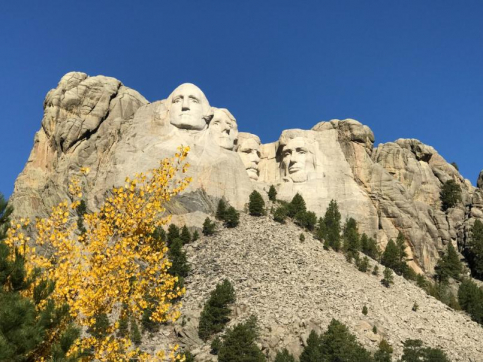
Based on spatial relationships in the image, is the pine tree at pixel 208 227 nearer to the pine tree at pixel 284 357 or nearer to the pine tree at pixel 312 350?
the pine tree at pixel 312 350

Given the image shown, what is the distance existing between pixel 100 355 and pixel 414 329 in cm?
3069

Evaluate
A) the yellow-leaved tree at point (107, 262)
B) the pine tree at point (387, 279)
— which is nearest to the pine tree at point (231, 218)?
the pine tree at point (387, 279)

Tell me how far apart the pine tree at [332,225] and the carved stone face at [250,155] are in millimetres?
8454

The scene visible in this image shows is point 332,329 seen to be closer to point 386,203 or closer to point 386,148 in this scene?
point 386,203

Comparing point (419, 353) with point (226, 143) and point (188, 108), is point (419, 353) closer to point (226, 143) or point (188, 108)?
point (226, 143)

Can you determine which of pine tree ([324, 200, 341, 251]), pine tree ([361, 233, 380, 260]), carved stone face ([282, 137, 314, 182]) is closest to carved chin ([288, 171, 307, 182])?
carved stone face ([282, 137, 314, 182])

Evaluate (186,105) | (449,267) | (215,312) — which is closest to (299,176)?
(186,105)

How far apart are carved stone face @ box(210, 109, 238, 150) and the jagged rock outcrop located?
8271 millimetres

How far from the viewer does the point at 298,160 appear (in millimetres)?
60375

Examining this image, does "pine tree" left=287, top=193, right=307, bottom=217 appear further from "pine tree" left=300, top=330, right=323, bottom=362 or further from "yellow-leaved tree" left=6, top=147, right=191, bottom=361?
"yellow-leaved tree" left=6, top=147, right=191, bottom=361

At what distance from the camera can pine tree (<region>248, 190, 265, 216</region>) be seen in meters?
53.2

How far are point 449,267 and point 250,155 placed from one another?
2049 centimetres

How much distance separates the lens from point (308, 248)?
4944cm

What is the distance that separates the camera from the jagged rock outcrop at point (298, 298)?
127 ft
